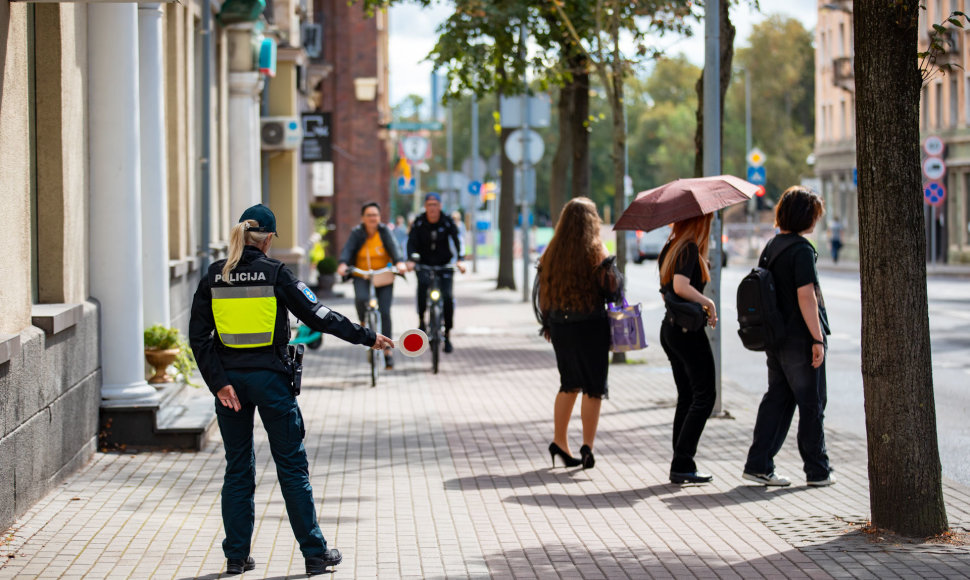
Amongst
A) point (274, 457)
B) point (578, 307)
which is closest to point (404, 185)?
point (578, 307)

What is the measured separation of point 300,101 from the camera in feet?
120

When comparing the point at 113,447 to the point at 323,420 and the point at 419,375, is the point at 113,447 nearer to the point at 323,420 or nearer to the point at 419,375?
the point at 323,420

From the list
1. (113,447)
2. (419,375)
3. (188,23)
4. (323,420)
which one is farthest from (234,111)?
(113,447)

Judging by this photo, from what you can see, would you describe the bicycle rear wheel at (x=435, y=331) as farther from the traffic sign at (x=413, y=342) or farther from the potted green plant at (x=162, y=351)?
the traffic sign at (x=413, y=342)

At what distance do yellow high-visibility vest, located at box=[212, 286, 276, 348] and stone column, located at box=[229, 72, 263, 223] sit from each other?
1432 cm

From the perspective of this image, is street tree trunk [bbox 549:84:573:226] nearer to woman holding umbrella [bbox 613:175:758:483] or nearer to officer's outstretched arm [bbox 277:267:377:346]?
woman holding umbrella [bbox 613:175:758:483]

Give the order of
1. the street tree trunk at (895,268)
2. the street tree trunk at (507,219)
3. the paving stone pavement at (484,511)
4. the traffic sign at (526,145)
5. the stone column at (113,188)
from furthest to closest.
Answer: the street tree trunk at (507,219), the traffic sign at (526,145), the stone column at (113,188), the street tree trunk at (895,268), the paving stone pavement at (484,511)

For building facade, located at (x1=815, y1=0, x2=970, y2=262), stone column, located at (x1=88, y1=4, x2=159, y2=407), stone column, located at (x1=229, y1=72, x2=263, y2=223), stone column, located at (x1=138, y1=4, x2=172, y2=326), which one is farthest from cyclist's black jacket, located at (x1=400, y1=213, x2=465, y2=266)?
building facade, located at (x1=815, y1=0, x2=970, y2=262)

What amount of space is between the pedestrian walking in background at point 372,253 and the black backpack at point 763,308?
7.06 meters

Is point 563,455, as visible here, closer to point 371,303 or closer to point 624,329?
point 624,329

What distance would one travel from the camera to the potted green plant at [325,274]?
33.1m

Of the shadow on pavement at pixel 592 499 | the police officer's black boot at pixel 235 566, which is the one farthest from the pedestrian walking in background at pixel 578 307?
the police officer's black boot at pixel 235 566

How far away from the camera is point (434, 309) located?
1655 centimetres

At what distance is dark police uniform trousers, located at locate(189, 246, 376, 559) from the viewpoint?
21.3 feet
